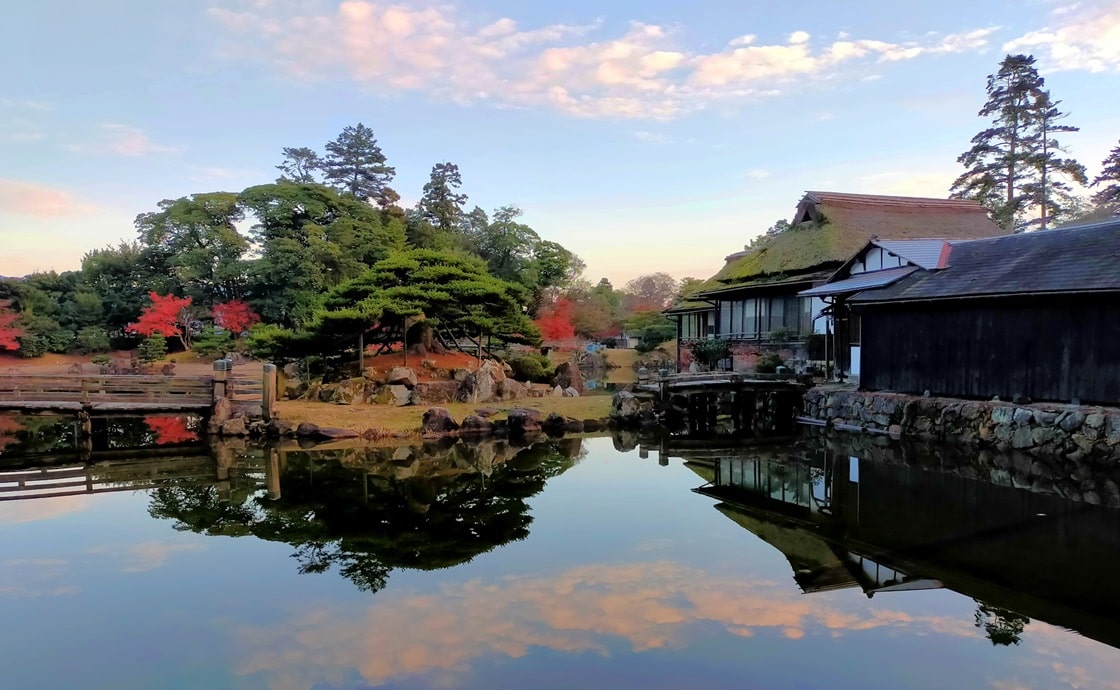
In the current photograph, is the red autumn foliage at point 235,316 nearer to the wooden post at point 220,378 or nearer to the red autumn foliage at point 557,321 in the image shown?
the red autumn foliage at point 557,321

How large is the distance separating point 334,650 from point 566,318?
3312cm

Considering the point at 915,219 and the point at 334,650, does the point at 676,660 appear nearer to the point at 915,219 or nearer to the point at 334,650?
the point at 334,650

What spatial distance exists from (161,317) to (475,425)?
2326cm

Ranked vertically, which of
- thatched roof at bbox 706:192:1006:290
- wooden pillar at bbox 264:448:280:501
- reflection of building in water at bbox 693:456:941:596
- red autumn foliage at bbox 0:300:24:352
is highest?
thatched roof at bbox 706:192:1006:290

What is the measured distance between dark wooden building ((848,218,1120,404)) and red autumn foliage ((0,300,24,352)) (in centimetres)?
3451

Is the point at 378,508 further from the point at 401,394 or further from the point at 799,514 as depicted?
the point at 401,394

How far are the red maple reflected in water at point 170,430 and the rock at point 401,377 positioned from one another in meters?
4.65

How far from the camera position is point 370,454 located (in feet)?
39.5

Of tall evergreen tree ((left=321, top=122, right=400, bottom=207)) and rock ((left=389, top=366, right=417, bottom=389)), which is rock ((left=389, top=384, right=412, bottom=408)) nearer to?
rock ((left=389, top=366, right=417, bottom=389))

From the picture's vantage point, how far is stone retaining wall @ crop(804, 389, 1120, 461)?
10.6 metres

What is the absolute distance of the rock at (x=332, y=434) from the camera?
13281mm

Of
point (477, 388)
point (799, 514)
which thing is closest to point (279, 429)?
point (477, 388)

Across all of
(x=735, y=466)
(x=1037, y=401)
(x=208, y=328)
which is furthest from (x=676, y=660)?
(x=208, y=328)

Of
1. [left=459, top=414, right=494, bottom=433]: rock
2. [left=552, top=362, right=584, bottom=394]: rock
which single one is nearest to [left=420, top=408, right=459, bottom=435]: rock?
[left=459, top=414, right=494, bottom=433]: rock
